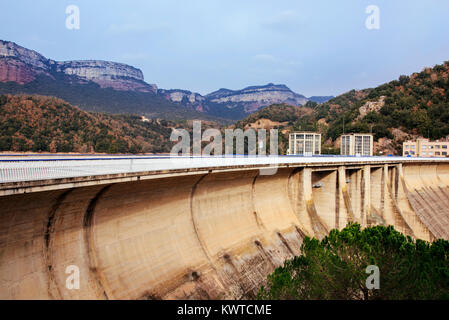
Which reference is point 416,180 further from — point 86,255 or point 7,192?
point 7,192

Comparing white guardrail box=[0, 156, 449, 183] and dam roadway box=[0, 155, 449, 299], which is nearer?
white guardrail box=[0, 156, 449, 183]

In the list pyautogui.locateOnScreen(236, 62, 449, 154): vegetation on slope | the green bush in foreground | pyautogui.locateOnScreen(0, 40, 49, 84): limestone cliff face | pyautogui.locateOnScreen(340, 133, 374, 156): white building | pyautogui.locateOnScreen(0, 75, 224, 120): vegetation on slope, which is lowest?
the green bush in foreground

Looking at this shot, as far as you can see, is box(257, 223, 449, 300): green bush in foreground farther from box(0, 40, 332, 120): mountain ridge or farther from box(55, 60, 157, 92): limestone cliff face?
box(55, 60, 157, 92): limestone cliff face

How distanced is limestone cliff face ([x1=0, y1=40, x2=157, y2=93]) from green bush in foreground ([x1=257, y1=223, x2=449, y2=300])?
283 ft

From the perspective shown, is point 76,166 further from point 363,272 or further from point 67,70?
point 67,70

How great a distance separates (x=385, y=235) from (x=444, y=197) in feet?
85.2

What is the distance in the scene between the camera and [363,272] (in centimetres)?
938

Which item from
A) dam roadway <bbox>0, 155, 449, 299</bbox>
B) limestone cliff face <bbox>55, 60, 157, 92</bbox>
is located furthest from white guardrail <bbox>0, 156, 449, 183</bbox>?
limestone cliff face <bbox>55, 60, 157, 92</bbox>

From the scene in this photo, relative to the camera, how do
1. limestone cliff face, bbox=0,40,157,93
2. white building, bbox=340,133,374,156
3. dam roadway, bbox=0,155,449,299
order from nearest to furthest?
dam roadway, bbox=0,155,449,299 < white building, bbox=340,133,374,156 < limestone cliff face, bbox=0,40,157,93

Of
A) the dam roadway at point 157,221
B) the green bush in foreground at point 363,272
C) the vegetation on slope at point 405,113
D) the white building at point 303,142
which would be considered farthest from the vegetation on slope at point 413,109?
the green bush in foreground at point 363,272

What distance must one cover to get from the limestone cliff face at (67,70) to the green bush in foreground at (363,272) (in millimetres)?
86278

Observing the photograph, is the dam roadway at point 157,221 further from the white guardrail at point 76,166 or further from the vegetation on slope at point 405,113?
the vegetation on slope at point 405,113

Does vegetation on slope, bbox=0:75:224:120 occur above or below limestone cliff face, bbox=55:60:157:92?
below

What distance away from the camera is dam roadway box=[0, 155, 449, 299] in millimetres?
7848
